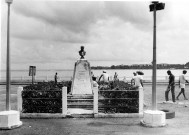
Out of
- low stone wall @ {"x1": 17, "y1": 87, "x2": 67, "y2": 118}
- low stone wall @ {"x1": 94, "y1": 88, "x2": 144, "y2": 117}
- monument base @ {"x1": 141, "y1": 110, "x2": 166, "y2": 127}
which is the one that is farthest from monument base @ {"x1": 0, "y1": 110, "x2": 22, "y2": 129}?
monument base @ {"x1": 141, "y1": 110, "x2": 166, "y2": 127}

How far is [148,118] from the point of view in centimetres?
848

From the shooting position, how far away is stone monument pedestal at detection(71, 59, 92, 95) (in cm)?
1418

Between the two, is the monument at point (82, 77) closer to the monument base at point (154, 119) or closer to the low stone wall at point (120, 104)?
the low stone wall at point (120, 104)

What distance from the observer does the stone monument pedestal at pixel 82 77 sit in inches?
558

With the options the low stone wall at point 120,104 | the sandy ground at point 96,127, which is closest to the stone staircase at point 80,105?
the sandy ground at point 96,127

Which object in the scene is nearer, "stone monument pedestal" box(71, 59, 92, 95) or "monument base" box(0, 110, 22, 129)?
"monument base" box(0, 110, 22, 129)

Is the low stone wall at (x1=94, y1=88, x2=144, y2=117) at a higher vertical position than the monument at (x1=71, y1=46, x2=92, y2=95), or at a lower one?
lower

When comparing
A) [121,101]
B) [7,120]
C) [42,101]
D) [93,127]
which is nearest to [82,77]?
[42,101]

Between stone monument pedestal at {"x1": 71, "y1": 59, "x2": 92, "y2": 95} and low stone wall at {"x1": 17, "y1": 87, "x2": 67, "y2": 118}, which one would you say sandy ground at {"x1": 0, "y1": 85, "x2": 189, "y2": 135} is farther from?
stone monument pedestal at {"x1": 71, "y1": 59, "x2": 92, "y2": 95}

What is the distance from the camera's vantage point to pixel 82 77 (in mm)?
14320

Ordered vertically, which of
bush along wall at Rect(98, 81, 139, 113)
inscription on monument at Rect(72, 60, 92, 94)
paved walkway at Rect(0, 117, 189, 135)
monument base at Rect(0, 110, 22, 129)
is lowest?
paved walkway at Rect(0, 117, 189, 135)

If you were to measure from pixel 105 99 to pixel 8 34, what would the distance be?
15.9ft

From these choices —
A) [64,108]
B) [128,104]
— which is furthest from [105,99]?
[64,108]

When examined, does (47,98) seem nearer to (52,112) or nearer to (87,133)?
(52,112)
